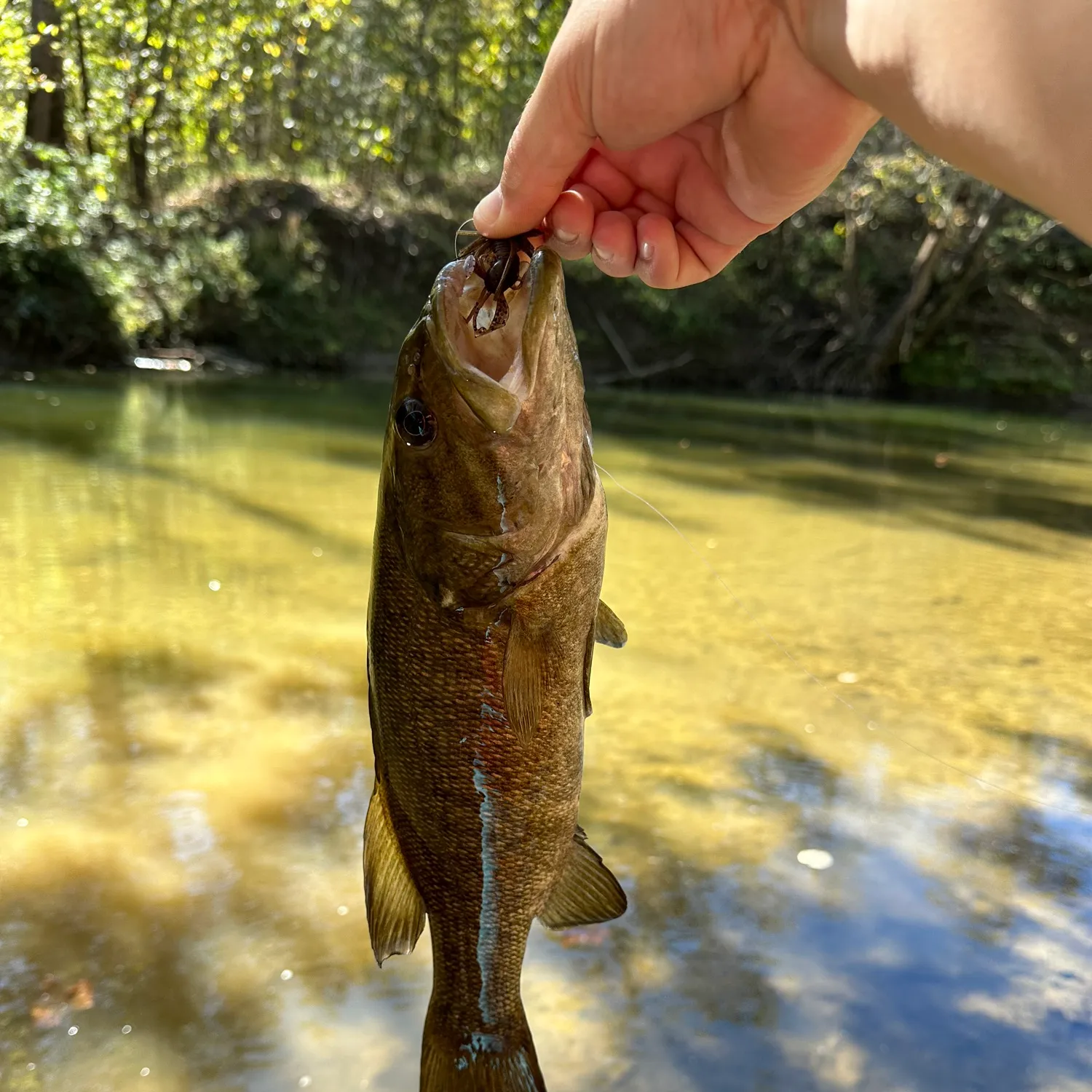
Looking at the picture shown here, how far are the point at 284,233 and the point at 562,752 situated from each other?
20.8m

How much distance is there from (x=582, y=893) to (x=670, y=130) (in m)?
1.53

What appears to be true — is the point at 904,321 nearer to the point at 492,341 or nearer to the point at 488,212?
the point at 488,212

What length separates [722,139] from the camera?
2.09 m

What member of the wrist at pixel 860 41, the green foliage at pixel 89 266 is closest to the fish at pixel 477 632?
the wrist at pixel 860 41

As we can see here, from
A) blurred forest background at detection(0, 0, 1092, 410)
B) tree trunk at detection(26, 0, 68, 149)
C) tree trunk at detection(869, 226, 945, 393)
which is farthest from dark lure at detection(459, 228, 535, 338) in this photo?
tree trunk at detection(869, 226, 945, 393)

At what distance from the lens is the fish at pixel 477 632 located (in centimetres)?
179

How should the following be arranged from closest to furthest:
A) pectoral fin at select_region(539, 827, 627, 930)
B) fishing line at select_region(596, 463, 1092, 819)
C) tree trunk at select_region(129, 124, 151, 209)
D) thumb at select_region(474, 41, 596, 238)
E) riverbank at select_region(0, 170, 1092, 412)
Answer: thumb at select_region(474, 41, 596, 238) → pectoral fin at select_region(539, 827, 627, 930) → fishing line at select_region(596, 463, 1092, 819) → riverbank at select_region(0, 170, 1092, 412) → tree trunk at select_region(129, 124, 151, 209)

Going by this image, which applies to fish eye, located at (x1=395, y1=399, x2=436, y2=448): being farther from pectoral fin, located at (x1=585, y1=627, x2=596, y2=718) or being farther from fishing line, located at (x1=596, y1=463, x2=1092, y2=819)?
fishing line, located at (x1=596, y1=463, x2=1092, y2=819)

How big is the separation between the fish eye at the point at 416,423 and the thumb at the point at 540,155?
Answer: 353 mm

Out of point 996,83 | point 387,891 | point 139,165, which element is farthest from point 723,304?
point 996,83

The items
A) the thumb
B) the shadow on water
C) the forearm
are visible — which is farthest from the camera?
the shadow on water

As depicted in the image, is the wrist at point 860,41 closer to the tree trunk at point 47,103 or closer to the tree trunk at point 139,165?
the tree trunk at point 47,103

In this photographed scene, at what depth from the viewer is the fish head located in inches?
69.9

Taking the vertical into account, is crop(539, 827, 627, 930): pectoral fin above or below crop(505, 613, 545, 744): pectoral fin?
below
